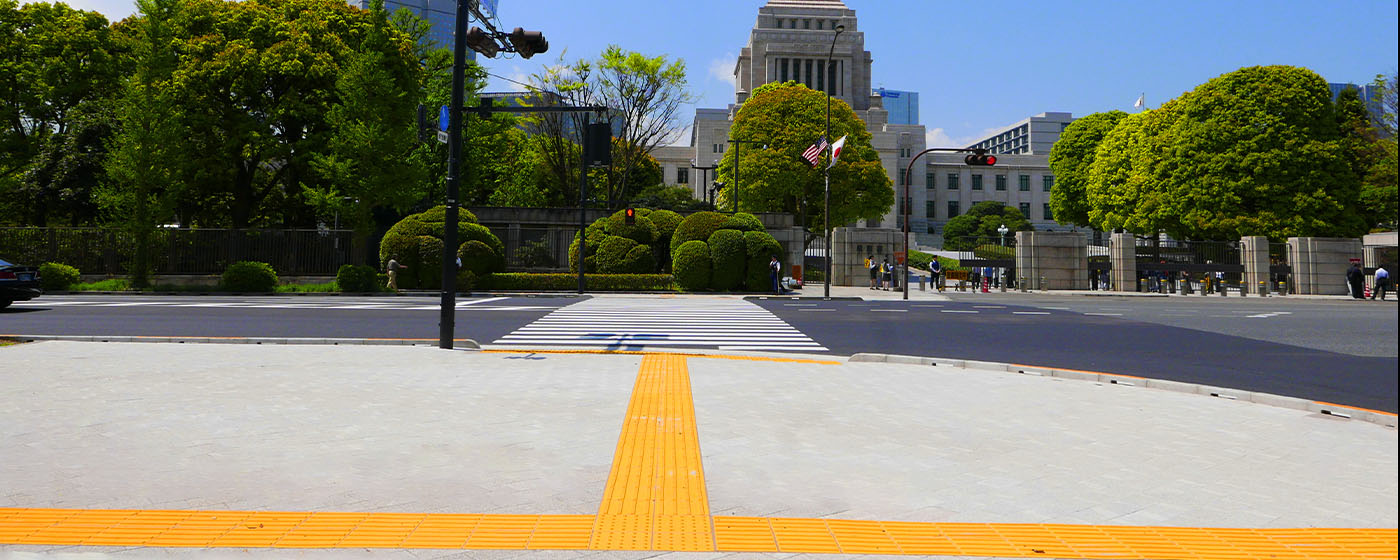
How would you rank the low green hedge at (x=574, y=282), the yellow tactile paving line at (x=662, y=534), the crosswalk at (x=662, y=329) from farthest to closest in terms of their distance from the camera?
1. the low green hedge at (x=574, y=282)
2. the crosswalk at (x=662, y=329)
3. the yellow tactile paving line at (x=662, y=534)

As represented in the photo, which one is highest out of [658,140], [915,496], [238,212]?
[658,140]

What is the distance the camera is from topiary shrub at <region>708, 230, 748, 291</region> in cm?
3036

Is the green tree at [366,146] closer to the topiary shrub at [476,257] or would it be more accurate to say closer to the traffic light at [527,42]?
the topiary shrub at [476,257]

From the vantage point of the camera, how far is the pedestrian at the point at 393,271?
96.2ft

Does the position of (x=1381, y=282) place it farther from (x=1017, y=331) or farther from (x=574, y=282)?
(x=574, y=282)

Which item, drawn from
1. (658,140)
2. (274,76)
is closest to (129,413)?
(274,76)

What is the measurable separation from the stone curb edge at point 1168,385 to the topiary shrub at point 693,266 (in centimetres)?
1975

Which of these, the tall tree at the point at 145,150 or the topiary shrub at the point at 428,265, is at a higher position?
the tall tree at the point at 145,150

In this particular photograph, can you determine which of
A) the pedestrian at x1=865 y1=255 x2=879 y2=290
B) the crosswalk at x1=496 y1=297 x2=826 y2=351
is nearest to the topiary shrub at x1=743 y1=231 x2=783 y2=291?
the crosswalk at x1=496 y1=297 x2=826 y2=351

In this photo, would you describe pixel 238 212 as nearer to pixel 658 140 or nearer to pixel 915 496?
pixel 658 140

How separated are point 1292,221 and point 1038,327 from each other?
37.8 m

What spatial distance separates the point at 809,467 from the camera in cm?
462

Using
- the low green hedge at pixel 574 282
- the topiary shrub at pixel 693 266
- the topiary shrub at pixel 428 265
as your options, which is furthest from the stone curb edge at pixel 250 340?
the topiary shrub at pixel 693 266

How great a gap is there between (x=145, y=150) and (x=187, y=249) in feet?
16.2
